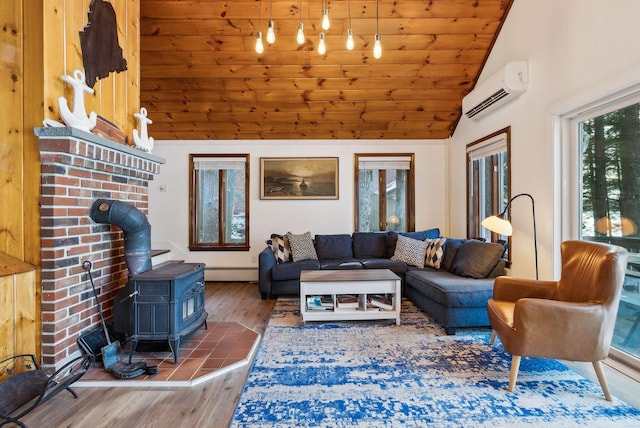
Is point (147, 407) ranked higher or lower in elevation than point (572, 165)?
lower

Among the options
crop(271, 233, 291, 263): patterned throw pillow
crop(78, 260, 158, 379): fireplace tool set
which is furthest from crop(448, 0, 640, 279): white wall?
crop(78, 260, 158, 379): fireplace tool set

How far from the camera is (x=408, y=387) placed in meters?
2.15

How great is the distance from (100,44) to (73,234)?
4.92 feet

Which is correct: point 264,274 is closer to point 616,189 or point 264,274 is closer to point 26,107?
point 26,107

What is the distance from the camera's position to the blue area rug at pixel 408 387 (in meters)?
1.84

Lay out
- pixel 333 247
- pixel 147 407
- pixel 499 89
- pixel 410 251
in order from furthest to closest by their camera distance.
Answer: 1. pixel 333 247
2. pixel 410 251
3. pixel 499 89
4. pixel 147 407

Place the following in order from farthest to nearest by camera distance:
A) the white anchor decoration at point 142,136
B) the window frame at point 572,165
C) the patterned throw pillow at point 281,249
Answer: the patterned throw pillow at point 281,249 → the white anchor decoration at point 142,136 → the window frame at point 572,165

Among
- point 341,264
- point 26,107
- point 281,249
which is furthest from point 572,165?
point 26,107

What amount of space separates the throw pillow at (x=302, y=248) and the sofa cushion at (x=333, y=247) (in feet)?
0.49

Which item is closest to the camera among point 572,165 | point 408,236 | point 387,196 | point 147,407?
point 147,407

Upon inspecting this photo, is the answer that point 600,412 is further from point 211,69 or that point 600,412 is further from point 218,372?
point 211,69

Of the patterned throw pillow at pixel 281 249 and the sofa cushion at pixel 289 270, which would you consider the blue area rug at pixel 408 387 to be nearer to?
the sofa cushion at pixel 289 270

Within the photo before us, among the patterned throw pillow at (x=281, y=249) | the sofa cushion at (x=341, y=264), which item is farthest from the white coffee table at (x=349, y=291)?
the patterned throw pillow at (x=281, y=249)

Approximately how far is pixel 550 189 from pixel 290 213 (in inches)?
139
